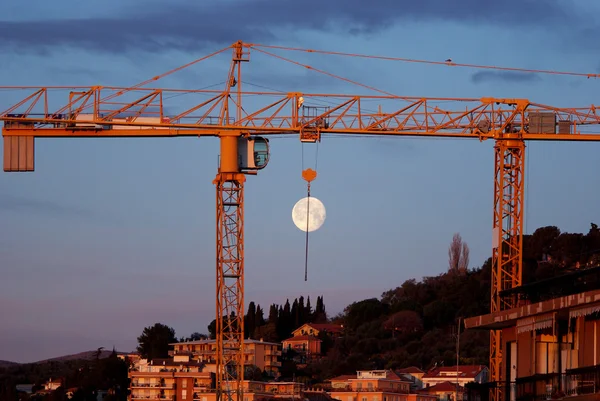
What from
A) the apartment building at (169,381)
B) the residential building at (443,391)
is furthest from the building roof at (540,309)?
the apartment building at (169,381)

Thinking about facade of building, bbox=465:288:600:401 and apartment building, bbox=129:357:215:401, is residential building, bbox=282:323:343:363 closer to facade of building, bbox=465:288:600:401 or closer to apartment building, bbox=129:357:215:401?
apartment building, bbox=129:357:215:401

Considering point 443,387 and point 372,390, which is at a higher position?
point 443,387

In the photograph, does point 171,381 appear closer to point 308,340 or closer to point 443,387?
point 308,340

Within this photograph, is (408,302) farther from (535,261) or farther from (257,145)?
(257,145)

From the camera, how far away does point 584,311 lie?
2533 centimetres

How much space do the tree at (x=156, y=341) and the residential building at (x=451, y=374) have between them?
50036mm

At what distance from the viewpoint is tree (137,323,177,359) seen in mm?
181125

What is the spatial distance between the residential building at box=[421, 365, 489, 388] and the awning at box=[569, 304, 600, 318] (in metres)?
89.3

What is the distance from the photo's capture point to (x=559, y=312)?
26438 mm

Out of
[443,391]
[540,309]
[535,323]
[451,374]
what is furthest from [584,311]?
[451,374]

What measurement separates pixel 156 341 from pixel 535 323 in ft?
522

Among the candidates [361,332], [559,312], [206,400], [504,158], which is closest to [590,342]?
[559,312]

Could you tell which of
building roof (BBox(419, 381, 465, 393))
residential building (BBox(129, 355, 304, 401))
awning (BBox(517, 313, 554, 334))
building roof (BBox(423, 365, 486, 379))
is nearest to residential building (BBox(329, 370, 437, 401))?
building roof (BBox(419, 381, 465, 393))

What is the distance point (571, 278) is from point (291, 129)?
49.4 metres
